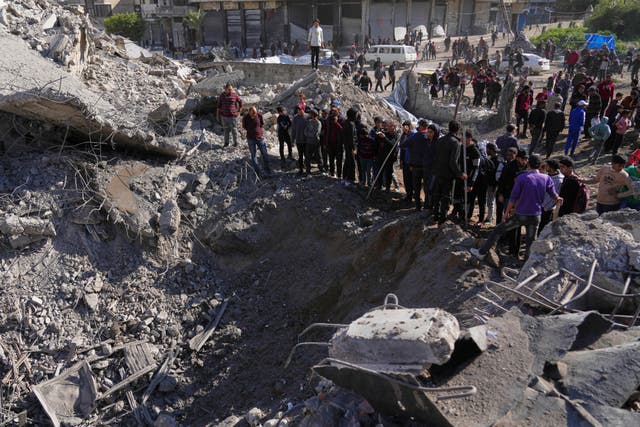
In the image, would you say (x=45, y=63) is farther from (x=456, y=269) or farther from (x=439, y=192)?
(x=456, y=269)

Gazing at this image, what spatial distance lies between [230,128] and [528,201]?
6.67m

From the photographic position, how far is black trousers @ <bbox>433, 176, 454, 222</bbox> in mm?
7503

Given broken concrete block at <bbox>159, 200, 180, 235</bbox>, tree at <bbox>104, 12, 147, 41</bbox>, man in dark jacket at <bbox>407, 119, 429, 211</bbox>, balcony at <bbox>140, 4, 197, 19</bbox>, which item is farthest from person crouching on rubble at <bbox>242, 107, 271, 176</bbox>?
balcony at <bbox>140, 4, 197, 19</bbox>

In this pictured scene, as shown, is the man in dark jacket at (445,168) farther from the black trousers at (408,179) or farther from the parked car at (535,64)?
the parked car at (535,64)

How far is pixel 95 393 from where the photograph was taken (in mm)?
7242

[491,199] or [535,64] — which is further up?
[535,64]

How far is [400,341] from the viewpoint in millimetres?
3701

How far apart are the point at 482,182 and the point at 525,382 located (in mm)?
4684

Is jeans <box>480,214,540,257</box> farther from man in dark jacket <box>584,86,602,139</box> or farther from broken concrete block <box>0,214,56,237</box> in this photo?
man in dark jacket <box>584,86,602,139</box>

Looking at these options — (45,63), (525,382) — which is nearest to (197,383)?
(525,382)

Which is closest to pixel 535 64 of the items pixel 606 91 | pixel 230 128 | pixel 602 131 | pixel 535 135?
pixel 606 91

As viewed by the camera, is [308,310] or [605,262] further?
[308,310]

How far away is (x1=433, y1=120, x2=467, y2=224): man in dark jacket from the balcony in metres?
37.1

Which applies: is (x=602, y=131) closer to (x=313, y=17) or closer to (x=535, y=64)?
(x=535, y=64)
